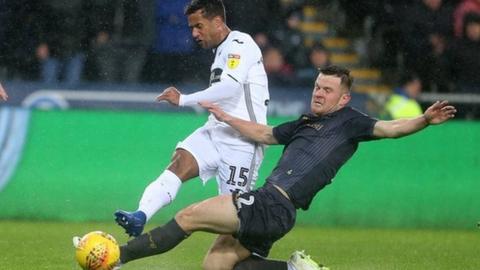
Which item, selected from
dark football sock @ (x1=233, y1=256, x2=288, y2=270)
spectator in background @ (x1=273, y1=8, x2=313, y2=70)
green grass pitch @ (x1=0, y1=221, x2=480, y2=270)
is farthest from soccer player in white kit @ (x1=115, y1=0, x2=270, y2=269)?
spectator in background @ (x1=273, y1=8, x2=313, y2=70)

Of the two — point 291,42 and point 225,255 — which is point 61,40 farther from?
point 225,255

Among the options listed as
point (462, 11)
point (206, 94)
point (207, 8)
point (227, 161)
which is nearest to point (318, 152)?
point (206, 94)

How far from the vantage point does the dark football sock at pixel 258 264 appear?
894 centimetres

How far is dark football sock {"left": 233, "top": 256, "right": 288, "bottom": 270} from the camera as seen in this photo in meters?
8.94

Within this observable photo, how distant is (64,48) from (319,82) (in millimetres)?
8622

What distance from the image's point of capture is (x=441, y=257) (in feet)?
39.0

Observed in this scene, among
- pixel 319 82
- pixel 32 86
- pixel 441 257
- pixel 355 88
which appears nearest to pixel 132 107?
pixel 32 86

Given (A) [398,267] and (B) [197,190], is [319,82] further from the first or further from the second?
(B) [197,190]

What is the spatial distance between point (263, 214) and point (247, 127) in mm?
1148

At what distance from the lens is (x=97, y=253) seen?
8047 mm

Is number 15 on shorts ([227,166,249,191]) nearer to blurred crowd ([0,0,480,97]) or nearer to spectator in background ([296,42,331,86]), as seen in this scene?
blurred crowd ([0,0,480,97])

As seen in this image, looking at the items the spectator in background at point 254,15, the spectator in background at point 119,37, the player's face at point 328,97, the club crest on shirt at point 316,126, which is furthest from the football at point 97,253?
the spectator in background at point 254,15

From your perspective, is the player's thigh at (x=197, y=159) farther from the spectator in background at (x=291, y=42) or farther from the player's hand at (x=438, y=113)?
the spectator in background at (x=291, y=42)

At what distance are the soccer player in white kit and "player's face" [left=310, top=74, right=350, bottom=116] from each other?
89cm
